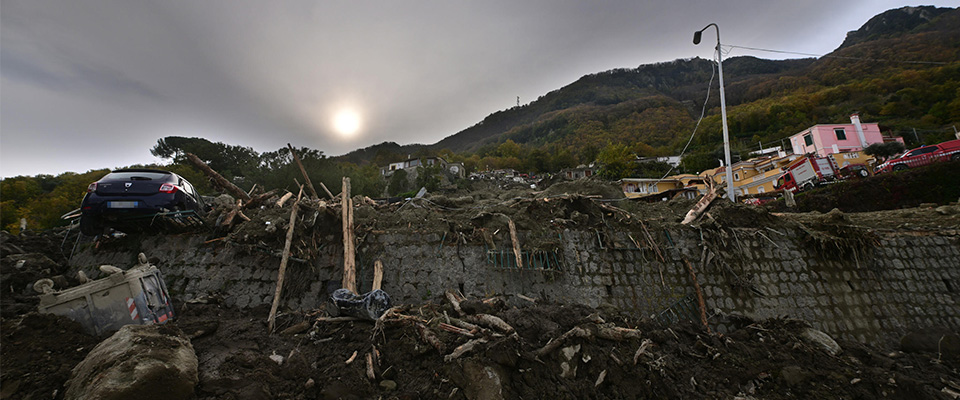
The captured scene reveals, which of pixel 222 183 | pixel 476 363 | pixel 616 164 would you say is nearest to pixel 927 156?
pixel 616 164

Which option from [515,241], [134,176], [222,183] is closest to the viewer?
[134,176]

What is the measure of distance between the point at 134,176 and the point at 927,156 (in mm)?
32051

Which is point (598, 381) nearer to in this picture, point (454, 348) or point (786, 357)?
point (454, 348)

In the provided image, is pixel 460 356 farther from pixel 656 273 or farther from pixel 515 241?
pixel 656 273

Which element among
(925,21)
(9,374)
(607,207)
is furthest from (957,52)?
(9,374)

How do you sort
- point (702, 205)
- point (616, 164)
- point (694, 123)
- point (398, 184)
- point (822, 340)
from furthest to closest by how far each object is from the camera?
point (694, 123), point (616, 164), point (398, 184), point (702, 205), point (822, 340)

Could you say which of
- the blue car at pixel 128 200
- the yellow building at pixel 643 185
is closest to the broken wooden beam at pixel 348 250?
the blue car at pixel 128 200

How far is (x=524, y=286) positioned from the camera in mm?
6648

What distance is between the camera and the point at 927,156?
16359mm

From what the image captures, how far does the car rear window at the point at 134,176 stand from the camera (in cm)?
602

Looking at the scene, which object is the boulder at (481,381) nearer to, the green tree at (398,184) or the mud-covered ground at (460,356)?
the mud-covered ground at (460,356)

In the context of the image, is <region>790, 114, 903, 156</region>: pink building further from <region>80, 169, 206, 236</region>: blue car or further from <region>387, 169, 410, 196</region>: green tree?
<region>80, 169, 206, 236</region>: blue car

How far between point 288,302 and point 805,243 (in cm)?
1195

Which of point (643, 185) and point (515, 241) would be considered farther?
point (643, 185)
